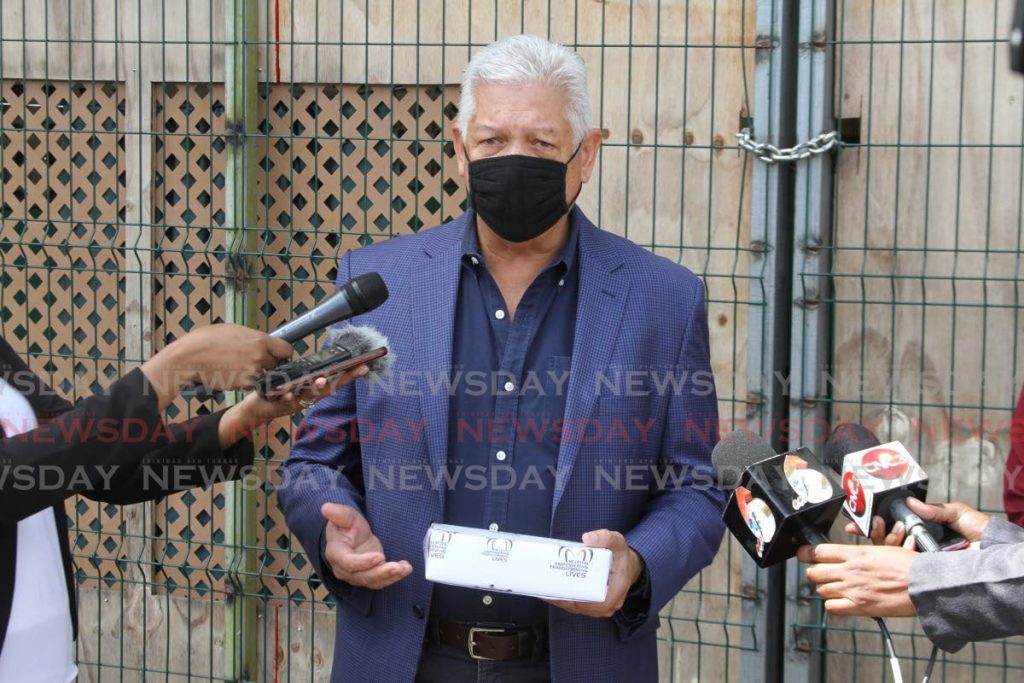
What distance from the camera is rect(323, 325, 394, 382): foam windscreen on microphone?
245 centimetres

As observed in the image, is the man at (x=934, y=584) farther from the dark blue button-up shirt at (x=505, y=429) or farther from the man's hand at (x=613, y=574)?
the dark blue button-up shirt at (x=505, y=429)

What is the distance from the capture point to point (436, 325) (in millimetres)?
2729

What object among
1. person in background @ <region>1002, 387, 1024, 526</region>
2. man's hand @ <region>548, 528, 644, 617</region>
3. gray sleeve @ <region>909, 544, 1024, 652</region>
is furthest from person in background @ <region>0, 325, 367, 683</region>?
person in background @ <region>1002, 387, 1024, 526</region>

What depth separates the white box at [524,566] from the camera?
7.50 feet

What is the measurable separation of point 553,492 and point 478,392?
0.93 ft

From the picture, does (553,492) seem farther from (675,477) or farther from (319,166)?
(319,166)

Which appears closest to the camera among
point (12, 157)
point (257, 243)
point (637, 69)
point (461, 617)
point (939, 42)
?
point (461, 617)

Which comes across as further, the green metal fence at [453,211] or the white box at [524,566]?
the green metal fence at [453,211]

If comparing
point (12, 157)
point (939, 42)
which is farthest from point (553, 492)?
point (12, 157)

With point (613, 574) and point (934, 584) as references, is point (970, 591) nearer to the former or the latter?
point (934, 584)

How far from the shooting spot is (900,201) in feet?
12.8

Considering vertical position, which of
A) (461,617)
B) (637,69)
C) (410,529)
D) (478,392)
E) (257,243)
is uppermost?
(637,69)

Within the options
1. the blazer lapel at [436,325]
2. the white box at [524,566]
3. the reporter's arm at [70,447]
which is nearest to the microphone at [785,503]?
the white box at [524,566]

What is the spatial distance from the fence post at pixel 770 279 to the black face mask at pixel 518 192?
1.39 m
